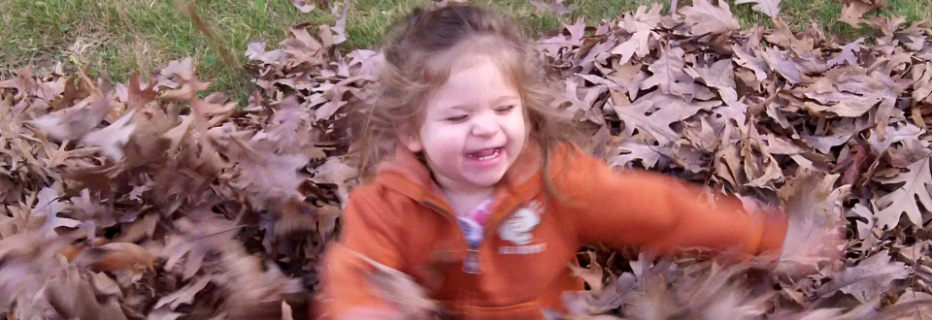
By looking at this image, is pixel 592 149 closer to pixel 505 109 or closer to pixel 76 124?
pixel 505 109

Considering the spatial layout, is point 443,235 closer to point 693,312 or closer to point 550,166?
point 550,166

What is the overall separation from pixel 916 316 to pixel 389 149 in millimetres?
1274

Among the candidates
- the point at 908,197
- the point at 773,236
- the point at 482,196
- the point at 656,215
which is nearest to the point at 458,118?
the point at 482,196

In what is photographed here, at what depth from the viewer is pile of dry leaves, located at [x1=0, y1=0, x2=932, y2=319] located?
71.6 inches

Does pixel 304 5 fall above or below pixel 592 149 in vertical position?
above

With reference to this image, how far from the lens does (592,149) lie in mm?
2660

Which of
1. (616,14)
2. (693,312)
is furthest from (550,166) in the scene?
(616,14)

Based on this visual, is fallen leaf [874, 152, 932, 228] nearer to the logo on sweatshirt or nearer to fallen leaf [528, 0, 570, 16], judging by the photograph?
the logo on sweatshirt

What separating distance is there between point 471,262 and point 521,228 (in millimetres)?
157

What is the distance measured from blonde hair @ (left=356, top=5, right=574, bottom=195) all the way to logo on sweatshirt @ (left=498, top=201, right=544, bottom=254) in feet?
0.25

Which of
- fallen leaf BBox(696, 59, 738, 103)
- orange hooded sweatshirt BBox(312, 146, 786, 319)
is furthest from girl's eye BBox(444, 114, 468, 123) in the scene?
fallen leaf BBox(696, 59, 738, 103)

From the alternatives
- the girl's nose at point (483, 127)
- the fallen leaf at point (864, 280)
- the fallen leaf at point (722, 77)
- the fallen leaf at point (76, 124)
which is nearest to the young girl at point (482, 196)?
the girl's nose at point (483, 127)

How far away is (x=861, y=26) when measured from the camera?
11.0 feet

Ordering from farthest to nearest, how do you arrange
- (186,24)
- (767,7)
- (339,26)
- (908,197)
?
(186,24), (339,26), (767,7), (908,197)
